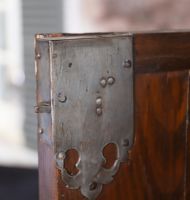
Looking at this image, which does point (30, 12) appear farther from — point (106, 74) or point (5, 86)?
point (106, 74)

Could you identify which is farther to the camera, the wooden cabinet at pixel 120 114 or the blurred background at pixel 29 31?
the blurred background at pixel 29 31

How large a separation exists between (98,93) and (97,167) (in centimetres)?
11

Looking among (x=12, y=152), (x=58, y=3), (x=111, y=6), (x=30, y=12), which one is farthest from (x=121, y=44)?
(x=12, y=152)

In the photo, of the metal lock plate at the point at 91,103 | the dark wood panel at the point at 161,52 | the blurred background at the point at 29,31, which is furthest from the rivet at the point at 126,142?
the blurred background at the point at 29,31

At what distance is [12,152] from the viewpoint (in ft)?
9.75

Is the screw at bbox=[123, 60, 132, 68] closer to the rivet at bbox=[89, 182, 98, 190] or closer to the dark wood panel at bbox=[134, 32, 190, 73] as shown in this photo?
the dark wood panel at bbox=[134, 32, 190, 73]

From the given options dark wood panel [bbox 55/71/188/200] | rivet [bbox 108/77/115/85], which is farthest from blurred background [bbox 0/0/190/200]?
rivet [bbox 108/77/115/85]

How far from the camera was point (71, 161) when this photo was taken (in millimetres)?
643

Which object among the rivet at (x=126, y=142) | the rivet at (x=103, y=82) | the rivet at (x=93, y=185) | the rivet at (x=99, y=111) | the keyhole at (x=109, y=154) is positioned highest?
the rivet at (x=103, y=82)

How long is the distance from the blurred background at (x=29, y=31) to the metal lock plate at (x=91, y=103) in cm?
87

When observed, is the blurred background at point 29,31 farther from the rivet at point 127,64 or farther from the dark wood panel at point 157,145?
the rivet at point 127,64

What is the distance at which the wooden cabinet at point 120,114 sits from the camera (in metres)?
0.62

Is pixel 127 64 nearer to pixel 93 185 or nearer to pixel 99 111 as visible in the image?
pixel 99 111

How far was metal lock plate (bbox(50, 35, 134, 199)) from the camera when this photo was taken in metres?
0.62
